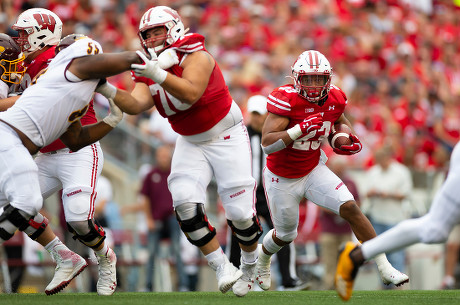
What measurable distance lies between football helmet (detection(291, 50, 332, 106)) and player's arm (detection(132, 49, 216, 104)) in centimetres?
88

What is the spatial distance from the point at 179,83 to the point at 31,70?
155 cm

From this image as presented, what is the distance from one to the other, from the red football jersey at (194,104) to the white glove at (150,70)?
48 centimetres

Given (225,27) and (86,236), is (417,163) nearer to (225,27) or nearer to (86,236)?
(225,27)

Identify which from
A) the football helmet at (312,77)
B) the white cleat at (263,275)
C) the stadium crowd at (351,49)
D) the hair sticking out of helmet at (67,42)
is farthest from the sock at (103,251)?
the stadium crowd at (351,49)

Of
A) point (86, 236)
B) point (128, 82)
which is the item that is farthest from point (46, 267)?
point (86, 236)

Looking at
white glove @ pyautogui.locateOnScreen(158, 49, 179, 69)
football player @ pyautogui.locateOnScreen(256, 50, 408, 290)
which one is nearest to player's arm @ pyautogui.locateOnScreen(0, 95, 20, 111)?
white glove @ pyautogui.locateOnScreen(158, 49, 179, 69)

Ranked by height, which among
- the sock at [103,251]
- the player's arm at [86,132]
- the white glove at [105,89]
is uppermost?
the white glove at [105,89]

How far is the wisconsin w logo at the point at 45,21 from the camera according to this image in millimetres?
7371

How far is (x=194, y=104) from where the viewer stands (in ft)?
22.9

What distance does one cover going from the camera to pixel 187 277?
433 inches

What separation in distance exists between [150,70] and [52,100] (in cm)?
77

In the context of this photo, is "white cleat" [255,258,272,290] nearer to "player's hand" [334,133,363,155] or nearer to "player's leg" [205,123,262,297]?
"player's leg" [205,123,262,297]

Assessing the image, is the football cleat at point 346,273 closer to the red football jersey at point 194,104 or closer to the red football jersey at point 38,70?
the red football jersey at point 194,104

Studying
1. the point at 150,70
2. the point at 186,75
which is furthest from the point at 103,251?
the point at 150,70
